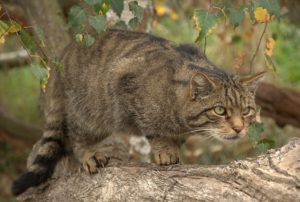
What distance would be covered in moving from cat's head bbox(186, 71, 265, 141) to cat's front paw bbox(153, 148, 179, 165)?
202 mm

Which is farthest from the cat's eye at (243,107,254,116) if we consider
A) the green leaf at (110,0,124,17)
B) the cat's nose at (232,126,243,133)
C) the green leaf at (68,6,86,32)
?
the green leaf at (68,6,86,32)

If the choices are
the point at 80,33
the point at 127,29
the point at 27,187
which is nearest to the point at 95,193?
the point at 27,187

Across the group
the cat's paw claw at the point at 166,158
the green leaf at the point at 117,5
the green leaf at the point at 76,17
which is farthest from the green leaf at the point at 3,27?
the cat's paw claw at the point at 166,158

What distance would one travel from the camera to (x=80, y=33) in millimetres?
3576

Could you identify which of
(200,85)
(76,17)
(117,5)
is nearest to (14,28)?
(76,17)

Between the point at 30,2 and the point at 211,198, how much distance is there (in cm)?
323

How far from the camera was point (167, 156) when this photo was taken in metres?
4.14

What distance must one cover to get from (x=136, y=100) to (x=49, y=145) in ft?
2.22

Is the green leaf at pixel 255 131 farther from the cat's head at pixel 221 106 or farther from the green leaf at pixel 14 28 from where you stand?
the green leaf at pixel 14 28

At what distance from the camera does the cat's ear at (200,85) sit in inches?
159

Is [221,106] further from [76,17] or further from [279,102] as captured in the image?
[279,102]

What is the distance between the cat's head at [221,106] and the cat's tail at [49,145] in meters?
0.94

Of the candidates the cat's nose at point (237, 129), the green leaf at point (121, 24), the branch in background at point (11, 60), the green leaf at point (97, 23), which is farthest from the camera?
the branch in background at point (11, 60)

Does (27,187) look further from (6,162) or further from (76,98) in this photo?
(6,162)
